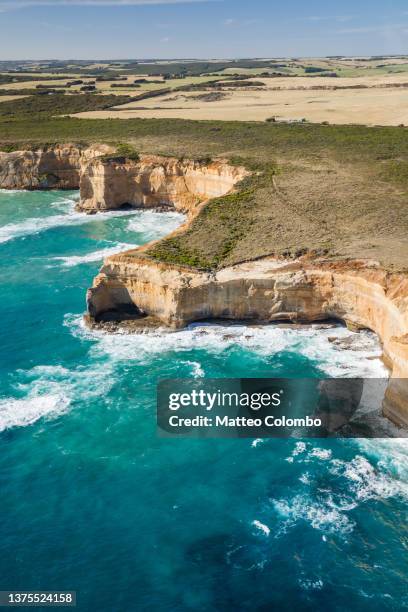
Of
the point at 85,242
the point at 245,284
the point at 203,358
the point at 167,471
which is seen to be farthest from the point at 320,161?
the point at 167,471

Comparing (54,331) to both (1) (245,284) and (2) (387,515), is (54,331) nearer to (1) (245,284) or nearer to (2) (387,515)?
(1) (245,284)

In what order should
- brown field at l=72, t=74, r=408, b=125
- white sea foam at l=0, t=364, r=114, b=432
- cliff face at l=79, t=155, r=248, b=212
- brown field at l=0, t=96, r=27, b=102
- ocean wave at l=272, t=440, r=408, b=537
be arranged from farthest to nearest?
brown field at l=0, t=96, r=27, b=102 → brown field at l=72, t=74, r=408, b=125 → cliff face at l=79, t=155, r=248, b=212 → white sea foam at l=0, t=364, r=114, b=432 → ocean wave at l=272, t=440, r=408, b=537

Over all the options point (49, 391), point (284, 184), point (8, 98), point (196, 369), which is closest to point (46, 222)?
point (284, 184)

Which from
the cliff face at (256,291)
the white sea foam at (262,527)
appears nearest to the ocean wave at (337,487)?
the white sea foam at (262,527)

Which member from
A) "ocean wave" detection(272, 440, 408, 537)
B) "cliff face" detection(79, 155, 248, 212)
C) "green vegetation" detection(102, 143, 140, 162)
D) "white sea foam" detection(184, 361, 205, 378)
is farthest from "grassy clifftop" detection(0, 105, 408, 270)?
"ocean wave" detection(272, 440, 408, 537)

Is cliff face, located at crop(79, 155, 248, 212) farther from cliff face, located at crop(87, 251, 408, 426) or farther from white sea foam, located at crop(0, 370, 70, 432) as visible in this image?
white sea foam, located at crop(0, 370, 70, 432)

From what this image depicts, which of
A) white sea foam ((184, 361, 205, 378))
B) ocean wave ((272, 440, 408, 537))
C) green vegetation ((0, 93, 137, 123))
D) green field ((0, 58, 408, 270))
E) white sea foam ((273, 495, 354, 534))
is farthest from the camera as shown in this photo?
green vegetation ((0, 93, 137, 123))

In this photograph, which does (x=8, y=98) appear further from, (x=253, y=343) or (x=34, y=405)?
(x=34, y=405)

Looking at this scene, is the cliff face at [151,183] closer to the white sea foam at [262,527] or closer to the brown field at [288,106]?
the brown field at [288,106]
